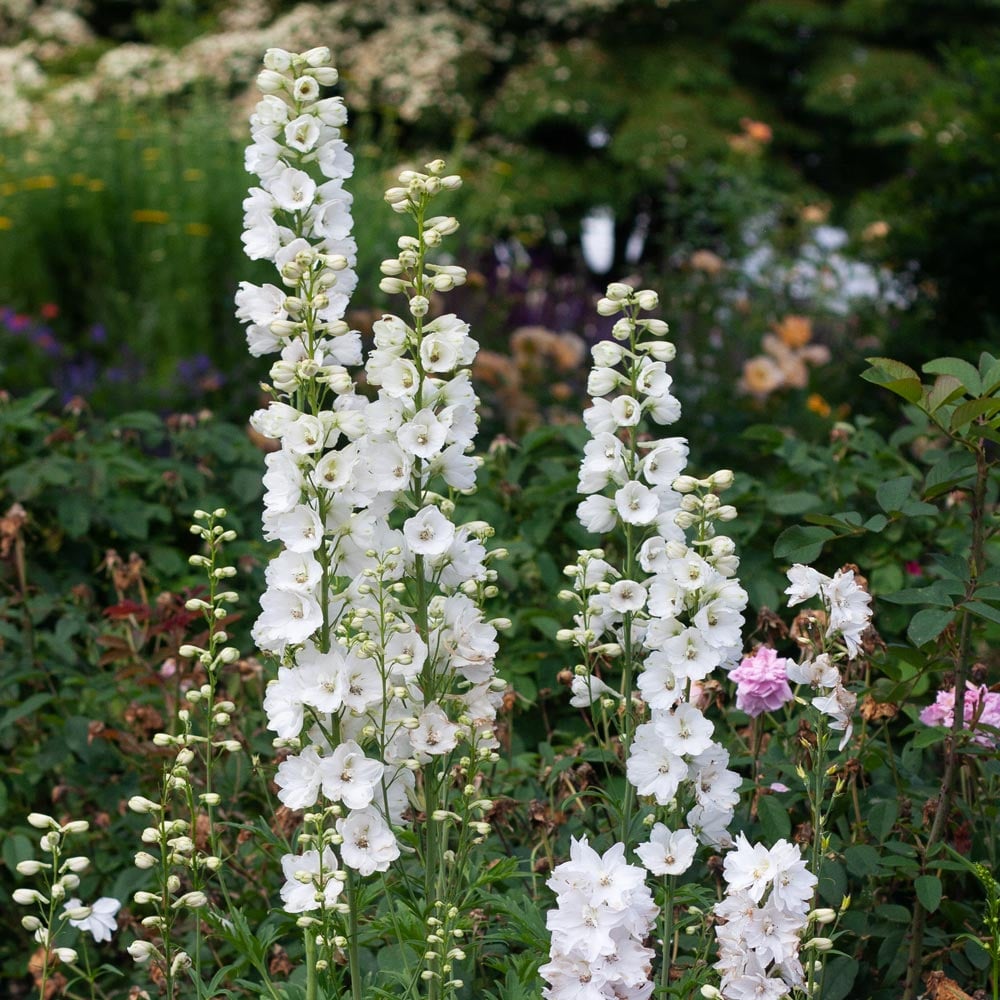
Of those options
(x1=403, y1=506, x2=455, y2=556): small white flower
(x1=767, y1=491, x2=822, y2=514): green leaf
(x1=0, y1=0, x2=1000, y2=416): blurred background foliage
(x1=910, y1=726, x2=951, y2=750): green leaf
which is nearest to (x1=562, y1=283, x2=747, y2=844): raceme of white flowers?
(x1=403, y1=506, x2=455, y2=556): small white flower

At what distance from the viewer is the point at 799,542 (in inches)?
87.4

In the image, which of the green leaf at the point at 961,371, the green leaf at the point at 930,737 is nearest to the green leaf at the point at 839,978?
the green leaf at the point at 930,737

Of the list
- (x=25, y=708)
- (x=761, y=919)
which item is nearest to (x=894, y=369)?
(x=761, y=919)

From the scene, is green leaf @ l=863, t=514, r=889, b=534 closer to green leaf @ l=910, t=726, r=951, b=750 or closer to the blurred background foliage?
green leaf @ l=910, t=726, r=951, b=750

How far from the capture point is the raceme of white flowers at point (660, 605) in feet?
6.07

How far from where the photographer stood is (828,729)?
2027mm

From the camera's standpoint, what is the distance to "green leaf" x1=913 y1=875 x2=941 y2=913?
2.10 meters

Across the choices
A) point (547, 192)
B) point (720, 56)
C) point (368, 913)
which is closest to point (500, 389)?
point (368, 913)

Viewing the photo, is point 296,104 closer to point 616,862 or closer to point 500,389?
point 616,862

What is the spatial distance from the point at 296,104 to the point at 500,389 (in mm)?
4104

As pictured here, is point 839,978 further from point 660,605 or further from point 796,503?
point 796,503

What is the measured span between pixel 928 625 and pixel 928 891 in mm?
421

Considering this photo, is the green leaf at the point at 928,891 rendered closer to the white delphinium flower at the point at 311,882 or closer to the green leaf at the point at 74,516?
the white delphinium flower at the point at 311,882

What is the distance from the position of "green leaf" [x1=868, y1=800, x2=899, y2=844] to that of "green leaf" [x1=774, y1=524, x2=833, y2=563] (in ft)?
1.53
